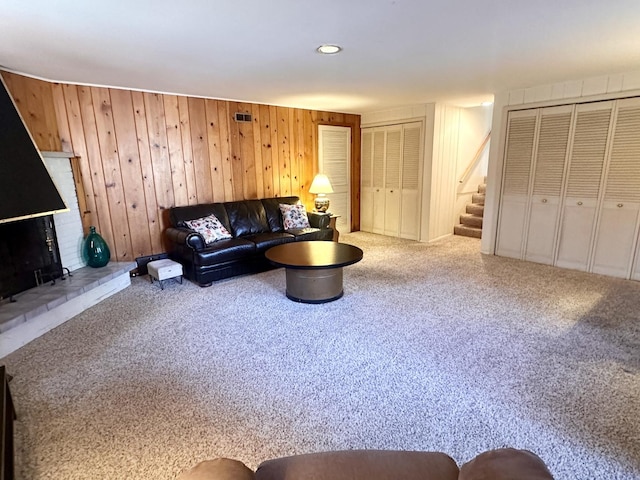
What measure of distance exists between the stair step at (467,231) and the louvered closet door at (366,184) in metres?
1.55

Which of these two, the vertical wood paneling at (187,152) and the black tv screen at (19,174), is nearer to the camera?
the black tv screen at (19,174)

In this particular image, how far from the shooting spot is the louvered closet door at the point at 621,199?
12.3 ft

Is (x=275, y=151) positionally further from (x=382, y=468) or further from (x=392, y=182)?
(x=382, y=468)

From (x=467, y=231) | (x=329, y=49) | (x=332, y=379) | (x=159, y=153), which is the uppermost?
(x=329, y=49)

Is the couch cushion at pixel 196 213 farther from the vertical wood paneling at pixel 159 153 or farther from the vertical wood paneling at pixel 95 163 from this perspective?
the vertical wood paneling at pixel 95 163

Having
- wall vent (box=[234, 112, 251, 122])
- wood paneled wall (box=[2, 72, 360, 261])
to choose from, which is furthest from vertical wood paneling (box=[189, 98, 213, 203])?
wall vent (box=[234, 112, 251, 122])

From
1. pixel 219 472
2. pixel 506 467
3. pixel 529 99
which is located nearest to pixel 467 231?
pixel 529 99

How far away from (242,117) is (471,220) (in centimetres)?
422

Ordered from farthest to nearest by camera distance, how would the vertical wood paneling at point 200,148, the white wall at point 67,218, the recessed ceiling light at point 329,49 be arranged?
the vertical wood paneling at point 200,148 → the white wall at point 67,218 → the recessed ceiling light at point 329,49

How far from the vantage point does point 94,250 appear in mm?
3738

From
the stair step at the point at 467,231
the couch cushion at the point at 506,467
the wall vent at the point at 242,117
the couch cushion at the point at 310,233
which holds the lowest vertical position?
the stair step at the point at 467,231

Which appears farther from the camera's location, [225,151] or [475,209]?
[475,209]

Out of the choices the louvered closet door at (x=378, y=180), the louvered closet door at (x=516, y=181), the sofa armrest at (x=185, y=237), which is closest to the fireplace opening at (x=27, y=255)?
the sofa armrest at (x=185, y=237)

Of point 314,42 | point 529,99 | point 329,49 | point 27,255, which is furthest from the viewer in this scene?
point 529,99
